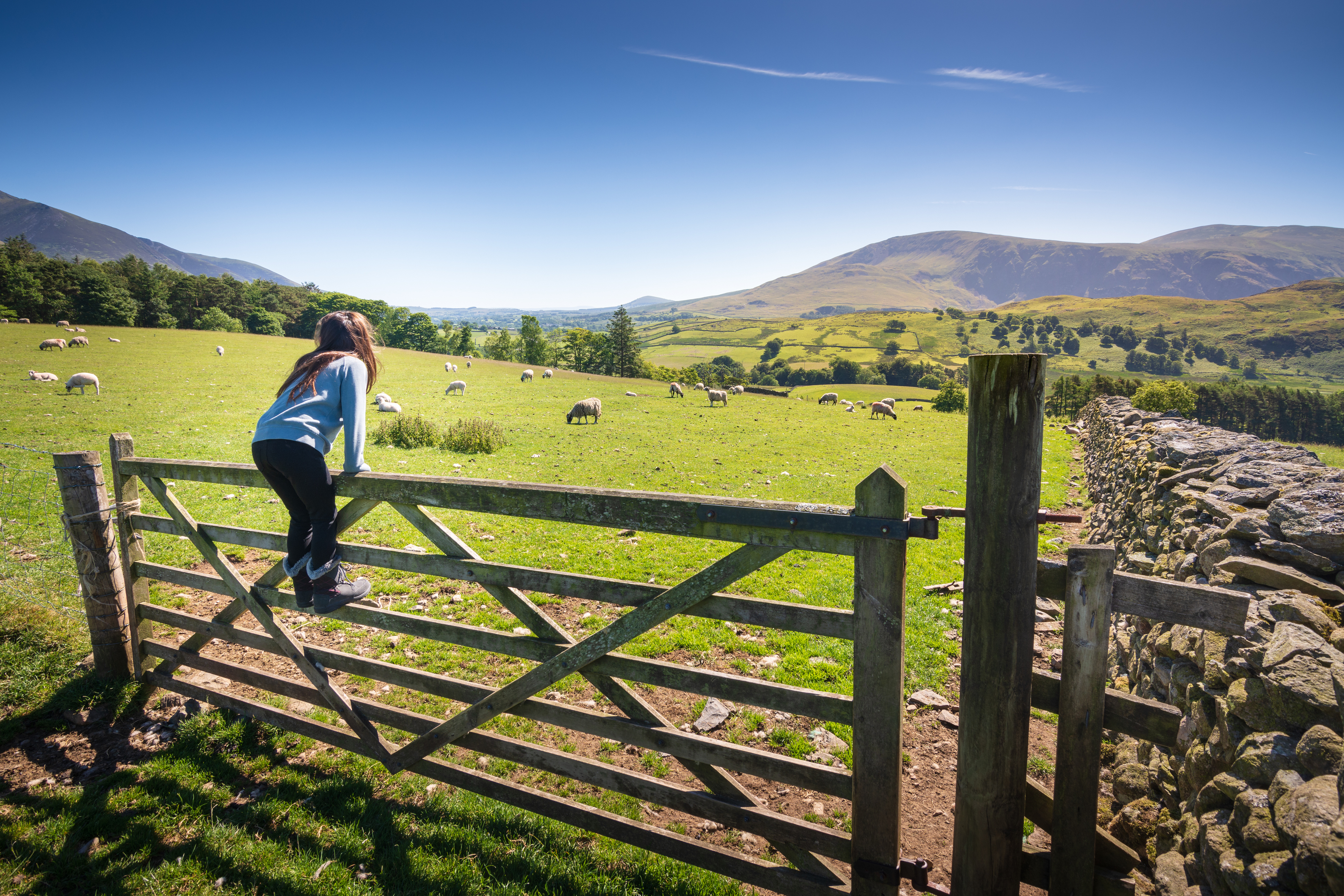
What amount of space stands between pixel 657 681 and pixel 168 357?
54046 millimetres

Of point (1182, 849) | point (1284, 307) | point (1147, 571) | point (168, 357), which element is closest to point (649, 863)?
point (1182, 849)

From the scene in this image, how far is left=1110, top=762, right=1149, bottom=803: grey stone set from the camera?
424 cm

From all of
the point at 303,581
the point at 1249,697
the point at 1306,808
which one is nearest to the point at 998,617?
the point at 1306,808

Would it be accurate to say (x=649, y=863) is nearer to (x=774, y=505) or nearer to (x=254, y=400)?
(x=774, y=505)

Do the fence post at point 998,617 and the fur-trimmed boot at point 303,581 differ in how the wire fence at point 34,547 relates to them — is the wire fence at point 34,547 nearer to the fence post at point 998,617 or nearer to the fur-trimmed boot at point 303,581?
the fur-trimmed boot at point 303,581

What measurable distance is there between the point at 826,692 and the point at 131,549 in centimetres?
696

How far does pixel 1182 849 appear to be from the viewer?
10.9 feet

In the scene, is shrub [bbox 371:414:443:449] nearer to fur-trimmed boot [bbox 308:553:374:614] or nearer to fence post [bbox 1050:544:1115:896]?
fur-trimmed boot [bbox 308:553:374:614]

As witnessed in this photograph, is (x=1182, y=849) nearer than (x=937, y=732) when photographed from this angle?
Yes

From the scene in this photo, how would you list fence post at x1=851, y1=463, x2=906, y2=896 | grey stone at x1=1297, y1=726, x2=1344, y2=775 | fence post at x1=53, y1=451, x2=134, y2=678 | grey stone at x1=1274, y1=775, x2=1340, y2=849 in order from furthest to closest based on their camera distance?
1. fence post at x1=53, y1=451, x2=134, y2=678
2. fence post at x1=851, y1=463, x2=906, y2=896
3. grey stone at x1=1297, y1=726, x2=1344, y2=775
4. grey stone at x1=1274, y1=775, x2=1340, y2=849

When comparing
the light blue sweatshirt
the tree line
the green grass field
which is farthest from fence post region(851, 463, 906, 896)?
the tree line

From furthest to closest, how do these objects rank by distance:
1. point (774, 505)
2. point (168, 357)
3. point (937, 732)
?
point (168, 357) < point (937, 732) < point (774, 505)

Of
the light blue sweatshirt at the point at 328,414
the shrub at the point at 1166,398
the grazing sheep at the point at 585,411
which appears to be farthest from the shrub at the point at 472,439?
the shrub at the point at 1166,398

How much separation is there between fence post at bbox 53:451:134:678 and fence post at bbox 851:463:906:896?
7.17 meters
